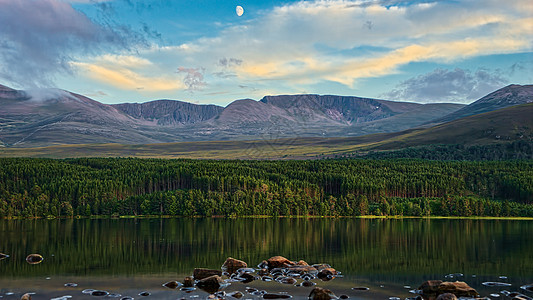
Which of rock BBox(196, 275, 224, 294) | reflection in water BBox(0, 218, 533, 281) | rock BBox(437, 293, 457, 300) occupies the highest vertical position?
rock BBox(437, 293, 457, 300)

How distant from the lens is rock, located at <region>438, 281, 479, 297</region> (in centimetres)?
5338

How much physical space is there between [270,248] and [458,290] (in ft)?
142

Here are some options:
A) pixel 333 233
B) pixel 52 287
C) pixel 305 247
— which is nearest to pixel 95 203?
pixel 333 233

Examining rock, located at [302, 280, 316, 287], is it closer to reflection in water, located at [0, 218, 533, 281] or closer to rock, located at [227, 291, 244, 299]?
rock, located at [227, 291, 244, 299]

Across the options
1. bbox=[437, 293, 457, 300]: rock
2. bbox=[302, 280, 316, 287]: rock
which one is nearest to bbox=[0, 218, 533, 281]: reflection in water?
bbox=[302, 280, 316, 287]: rock

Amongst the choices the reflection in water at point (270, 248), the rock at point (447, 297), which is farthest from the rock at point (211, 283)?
the rock at point (447, 297)

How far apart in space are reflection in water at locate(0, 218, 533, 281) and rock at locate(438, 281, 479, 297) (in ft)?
36.3

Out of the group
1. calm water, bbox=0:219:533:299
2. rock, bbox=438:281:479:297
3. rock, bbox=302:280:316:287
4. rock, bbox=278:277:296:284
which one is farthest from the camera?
rock, bbox=278:277:296:284

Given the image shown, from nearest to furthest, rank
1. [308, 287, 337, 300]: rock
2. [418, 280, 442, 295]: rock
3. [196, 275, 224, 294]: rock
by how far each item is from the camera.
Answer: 1. [308, 287, 337, 300]: rock
2. [418, 280, 442, 295]: rock
3. [196, 275, 224, 294]: rock

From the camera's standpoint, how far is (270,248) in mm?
92438

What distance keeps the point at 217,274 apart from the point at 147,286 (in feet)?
28.6

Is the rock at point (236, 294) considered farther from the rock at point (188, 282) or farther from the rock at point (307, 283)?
the rock at point (307, 283)

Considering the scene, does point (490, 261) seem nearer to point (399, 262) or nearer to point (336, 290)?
point (399, 262)

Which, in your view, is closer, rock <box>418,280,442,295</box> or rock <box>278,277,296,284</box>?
rock <box>418,280,442,295</box>
